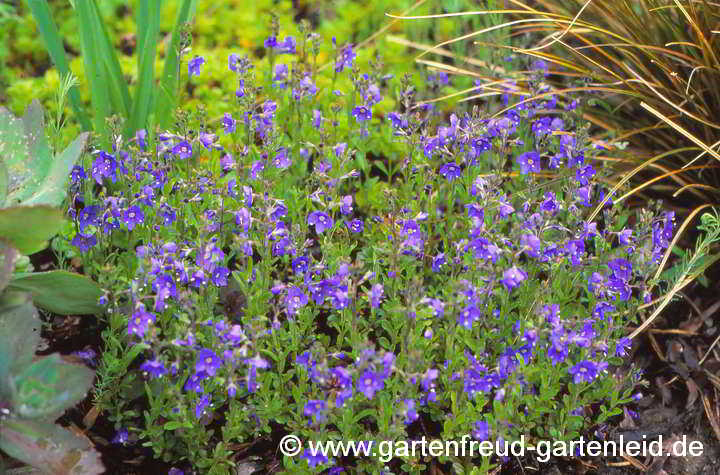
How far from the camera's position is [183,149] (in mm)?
2873

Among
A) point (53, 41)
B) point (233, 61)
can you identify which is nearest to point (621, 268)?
point (233, 61)

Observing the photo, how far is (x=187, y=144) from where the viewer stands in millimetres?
2879

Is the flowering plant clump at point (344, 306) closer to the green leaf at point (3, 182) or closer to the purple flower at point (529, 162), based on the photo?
the purple flower at point (529, 162)

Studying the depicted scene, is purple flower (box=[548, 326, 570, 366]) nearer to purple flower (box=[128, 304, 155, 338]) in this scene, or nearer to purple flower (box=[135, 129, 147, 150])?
purple flower (box=[128, 304, 155, 338])

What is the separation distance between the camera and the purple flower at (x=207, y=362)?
2.36m

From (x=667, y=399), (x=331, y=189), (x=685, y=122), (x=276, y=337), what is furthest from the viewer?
(x=685, y=122)

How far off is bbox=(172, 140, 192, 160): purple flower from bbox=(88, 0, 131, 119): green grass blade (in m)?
0.84

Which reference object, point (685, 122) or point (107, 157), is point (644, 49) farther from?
point (107, 157)

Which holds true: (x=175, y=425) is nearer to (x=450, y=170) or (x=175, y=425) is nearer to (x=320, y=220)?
(x=320, y=220)

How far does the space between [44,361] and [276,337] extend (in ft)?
2.55

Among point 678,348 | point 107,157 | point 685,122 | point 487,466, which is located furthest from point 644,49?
point 107,157

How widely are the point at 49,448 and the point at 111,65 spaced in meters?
2.00

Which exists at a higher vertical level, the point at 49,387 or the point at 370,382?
the point at 49,387

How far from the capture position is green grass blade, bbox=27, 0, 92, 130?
3.38 metres
